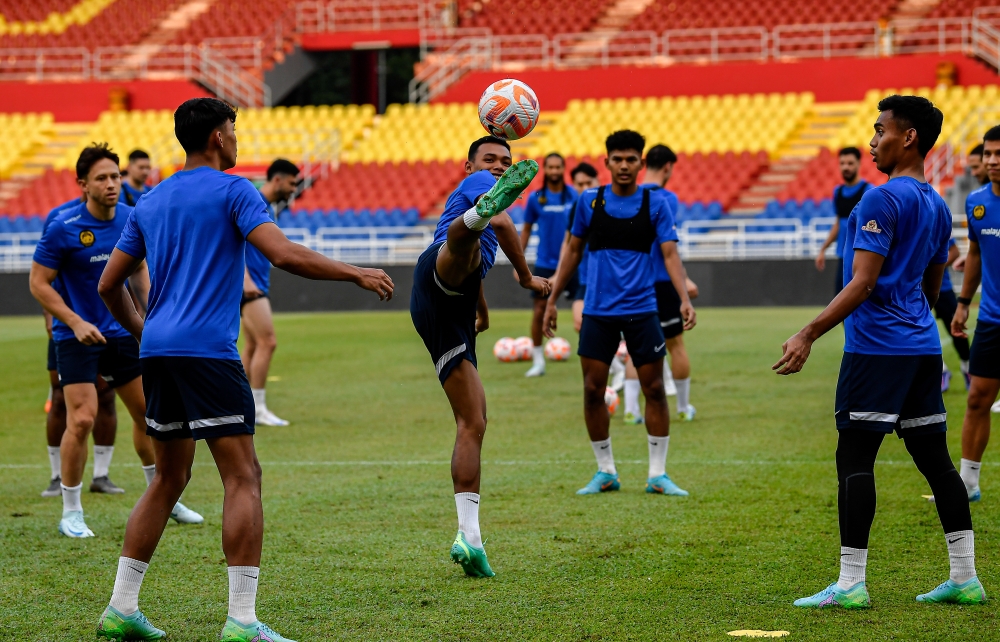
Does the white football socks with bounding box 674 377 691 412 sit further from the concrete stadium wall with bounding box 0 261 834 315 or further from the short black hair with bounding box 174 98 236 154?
the concrete stadium wall with bounding box 0 261 834 315

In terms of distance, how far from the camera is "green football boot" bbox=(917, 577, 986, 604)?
5.18 meters

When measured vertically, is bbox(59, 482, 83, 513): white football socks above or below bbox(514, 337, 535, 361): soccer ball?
above

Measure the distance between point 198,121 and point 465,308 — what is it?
1.83m

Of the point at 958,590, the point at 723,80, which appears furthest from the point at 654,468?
the point at 723,80

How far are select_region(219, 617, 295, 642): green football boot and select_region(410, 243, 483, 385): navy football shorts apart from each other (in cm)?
176

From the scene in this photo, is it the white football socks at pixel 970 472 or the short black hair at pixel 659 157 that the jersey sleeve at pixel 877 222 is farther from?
the short black hair at pixel 659 157

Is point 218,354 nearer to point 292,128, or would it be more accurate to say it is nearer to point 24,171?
point 292,128

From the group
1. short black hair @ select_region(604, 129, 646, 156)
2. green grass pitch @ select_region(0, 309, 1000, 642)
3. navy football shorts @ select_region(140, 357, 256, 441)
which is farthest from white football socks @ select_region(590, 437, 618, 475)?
navy football shorts @ select_region(140, 357, 256, 441)

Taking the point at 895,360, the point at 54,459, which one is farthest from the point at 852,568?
the point at 54,459

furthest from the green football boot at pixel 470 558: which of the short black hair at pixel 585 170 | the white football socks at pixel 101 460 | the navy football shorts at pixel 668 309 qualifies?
the short black hair at pixel 585 170

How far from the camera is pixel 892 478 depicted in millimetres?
8164

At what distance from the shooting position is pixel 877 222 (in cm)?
500

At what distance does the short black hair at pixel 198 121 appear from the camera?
483cm

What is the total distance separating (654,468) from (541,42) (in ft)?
102
